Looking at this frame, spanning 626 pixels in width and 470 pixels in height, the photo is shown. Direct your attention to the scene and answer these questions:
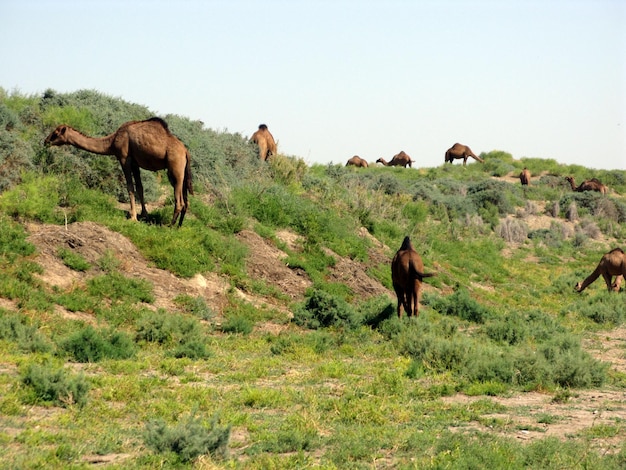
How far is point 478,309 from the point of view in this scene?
62.5 ft

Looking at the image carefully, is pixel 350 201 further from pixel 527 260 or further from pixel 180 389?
pixel 180 389

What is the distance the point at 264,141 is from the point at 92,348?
15573 millimetres

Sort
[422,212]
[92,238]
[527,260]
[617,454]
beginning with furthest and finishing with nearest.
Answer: [527,260] → [422,212] → [92,238] → [617,454]

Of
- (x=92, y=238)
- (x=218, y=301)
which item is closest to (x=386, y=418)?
(x=218, y=301)

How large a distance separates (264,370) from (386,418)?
300cm

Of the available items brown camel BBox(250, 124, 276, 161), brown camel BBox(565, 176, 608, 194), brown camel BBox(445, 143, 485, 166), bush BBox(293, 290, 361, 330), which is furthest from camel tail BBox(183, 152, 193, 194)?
brown camel BBox(445, 143, 485, 166)

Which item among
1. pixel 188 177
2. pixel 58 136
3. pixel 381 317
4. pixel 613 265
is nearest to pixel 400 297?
pixel 381 317

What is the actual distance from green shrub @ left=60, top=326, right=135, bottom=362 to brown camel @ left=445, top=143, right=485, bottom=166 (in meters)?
40.9

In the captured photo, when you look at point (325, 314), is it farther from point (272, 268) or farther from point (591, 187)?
point (591, 187)

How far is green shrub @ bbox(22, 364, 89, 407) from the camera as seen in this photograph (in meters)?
9.02

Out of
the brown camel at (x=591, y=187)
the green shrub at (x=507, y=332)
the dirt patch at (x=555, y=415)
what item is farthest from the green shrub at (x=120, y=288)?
the brown camel at (x=591, y=187)

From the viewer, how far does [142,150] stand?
1741cm

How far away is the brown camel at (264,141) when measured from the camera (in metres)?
26.2

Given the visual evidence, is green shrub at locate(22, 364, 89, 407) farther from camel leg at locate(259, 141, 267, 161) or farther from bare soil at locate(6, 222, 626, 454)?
camel leg at locate(259, 141, 267, 161)
